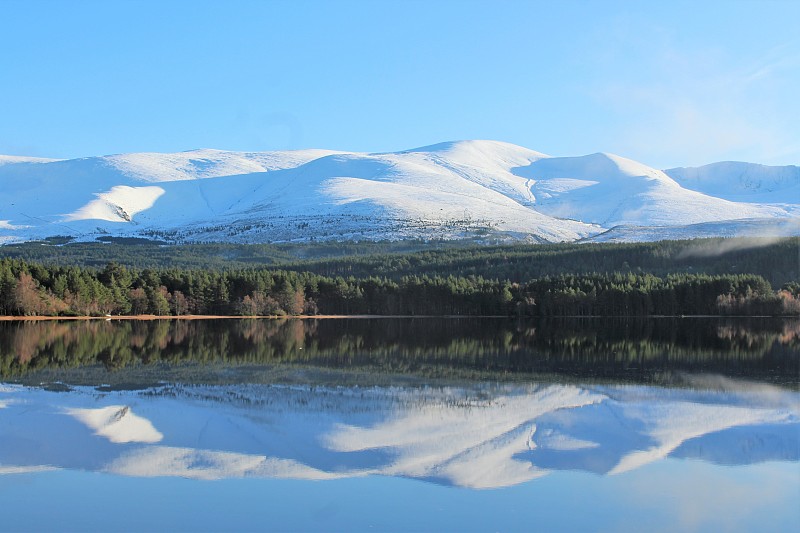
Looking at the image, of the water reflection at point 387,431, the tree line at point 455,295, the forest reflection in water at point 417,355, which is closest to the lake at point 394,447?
the water reflection at point 387,431

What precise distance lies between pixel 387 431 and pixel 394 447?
181 cm

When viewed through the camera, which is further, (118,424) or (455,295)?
(455,295)

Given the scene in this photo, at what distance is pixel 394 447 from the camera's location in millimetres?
19406

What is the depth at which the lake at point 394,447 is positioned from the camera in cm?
1436

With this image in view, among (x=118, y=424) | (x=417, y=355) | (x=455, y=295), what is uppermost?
(x=118, y=424)

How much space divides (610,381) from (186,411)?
620 inches

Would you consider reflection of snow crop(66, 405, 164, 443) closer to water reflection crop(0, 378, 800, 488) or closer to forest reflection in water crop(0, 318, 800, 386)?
water reflection crop(0, 378, 800, 488)

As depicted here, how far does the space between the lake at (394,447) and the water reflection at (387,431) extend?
8cm

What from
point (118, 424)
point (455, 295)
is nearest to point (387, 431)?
point (118, 424)

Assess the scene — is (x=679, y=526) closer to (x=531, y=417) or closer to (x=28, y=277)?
(x=531, y=417)

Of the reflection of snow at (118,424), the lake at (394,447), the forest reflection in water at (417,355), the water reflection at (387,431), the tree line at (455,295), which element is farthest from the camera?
the tree line at (455,295)

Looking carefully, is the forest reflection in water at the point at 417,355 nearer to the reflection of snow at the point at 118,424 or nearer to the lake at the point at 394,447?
the lake at the point at 394,447

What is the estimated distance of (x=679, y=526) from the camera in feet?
45.3

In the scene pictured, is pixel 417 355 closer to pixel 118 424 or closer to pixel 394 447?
pixel 118 424
